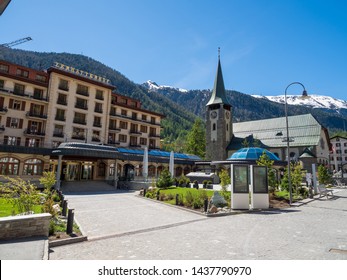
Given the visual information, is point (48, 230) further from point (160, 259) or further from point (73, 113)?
point (73, 113)

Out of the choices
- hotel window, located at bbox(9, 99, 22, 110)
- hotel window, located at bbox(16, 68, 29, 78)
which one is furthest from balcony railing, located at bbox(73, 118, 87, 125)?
hotel window, located at bbox(16, 68, 29, 78)

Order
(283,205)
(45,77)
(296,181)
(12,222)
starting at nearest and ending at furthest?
(12,222)
(283,205)
(296,181)
(45,77)

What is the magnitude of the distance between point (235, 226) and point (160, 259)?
5.02 meters

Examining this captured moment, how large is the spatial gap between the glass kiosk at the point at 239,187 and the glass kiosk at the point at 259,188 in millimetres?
518

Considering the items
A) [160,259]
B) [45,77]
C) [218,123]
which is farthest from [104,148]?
[218,123]

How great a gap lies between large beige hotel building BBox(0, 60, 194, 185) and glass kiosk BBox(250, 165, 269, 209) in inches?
829

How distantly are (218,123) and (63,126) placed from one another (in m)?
38.6

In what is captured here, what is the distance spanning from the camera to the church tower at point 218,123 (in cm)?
6122

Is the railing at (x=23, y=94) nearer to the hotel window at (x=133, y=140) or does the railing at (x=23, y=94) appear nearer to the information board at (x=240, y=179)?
the hotel window at (x=133, y=140)

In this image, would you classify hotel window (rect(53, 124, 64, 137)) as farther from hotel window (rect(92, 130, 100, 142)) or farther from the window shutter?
the window shutter

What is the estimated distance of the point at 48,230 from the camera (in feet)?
24.2

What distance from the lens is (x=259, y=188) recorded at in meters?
14.6

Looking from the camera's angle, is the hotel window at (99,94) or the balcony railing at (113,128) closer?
the hotel window at (99,94)

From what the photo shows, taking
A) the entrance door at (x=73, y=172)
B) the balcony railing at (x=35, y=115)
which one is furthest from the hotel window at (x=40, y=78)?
the entrance door at (x=73, y=172)
